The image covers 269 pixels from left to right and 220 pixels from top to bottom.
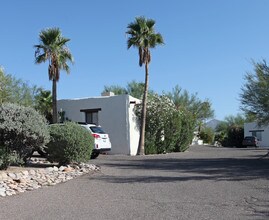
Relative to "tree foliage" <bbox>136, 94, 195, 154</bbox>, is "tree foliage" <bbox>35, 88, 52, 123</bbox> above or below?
above

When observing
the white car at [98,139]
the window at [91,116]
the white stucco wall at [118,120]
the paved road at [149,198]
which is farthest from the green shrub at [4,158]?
the window at [91,116]

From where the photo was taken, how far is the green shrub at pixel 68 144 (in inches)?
627

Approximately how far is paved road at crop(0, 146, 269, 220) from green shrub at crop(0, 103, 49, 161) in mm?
2184

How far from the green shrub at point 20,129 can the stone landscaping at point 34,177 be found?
37.9 inches

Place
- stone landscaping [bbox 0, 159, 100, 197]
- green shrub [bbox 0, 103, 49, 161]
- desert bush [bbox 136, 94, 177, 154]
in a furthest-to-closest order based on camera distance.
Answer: desert bush [bbox 136, 94, 177, 154]
green shrub [bbox 0, 103, 49, 161]
stone landscaping [bbox 0, 159, 100, 197]

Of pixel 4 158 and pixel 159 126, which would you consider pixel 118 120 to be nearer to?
pixel 159 126

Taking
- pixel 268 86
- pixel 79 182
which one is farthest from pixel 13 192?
pixel 268 86

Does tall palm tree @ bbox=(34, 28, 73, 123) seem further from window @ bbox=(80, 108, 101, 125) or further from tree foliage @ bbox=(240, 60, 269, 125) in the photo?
tree foliage @ bbox=(240, 60, 269, 125)

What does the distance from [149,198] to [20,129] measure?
20.1 ft

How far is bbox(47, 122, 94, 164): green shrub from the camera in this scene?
52.3 feet

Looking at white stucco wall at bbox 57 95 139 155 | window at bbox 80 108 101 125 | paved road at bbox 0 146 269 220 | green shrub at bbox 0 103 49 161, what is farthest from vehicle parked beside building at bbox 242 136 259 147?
green shrub at bbox 0 103 49 161

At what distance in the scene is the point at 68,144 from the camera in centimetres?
1591

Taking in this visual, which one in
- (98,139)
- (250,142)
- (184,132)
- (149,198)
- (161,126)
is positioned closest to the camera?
(149,198)

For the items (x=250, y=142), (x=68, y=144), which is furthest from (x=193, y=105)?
(x=68, y=144)
